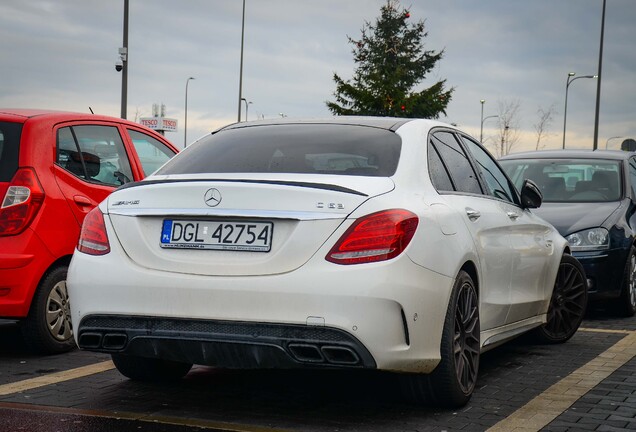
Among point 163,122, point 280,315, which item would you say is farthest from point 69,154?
point 163,122

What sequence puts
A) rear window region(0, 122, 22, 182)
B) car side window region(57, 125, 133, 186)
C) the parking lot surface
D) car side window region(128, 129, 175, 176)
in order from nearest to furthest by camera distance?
1. the parking lot surface
2. rear window region(0, 122, 22, 182)
3. car side window region(57, 125, 133, 186)
4. car side window region(128, 129, 175, 176)

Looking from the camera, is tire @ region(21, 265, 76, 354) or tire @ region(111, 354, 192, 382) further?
tire @ region(21, 265, 76, 354)

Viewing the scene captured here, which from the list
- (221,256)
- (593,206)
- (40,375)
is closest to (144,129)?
(40,375)

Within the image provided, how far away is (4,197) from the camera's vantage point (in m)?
6.93

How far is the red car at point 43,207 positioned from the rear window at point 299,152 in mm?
1649

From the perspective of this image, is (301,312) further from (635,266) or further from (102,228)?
(635,266)

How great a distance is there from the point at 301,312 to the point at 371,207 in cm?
59

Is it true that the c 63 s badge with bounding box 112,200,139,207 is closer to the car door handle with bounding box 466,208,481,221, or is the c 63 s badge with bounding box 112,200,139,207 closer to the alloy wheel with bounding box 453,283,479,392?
the alloy wheel with bounding box 453,283,479,392

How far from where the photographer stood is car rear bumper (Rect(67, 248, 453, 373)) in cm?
464

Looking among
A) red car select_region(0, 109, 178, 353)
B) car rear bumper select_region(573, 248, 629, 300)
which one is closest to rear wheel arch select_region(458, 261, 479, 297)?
red car select_region(0, 109, 178, 353)

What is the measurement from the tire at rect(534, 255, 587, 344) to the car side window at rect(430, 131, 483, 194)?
1.87 meters

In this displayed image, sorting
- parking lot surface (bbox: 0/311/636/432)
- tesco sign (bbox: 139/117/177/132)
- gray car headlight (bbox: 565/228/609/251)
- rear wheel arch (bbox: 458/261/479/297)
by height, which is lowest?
parking lot surface (bbox: 0/311/636/432)

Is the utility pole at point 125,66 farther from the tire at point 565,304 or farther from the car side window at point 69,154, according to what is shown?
the tire at point 565,304

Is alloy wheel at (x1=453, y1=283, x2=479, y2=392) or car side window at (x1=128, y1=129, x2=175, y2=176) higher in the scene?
car side window at (x1=128, y1=129, x2=175, y2=176)
